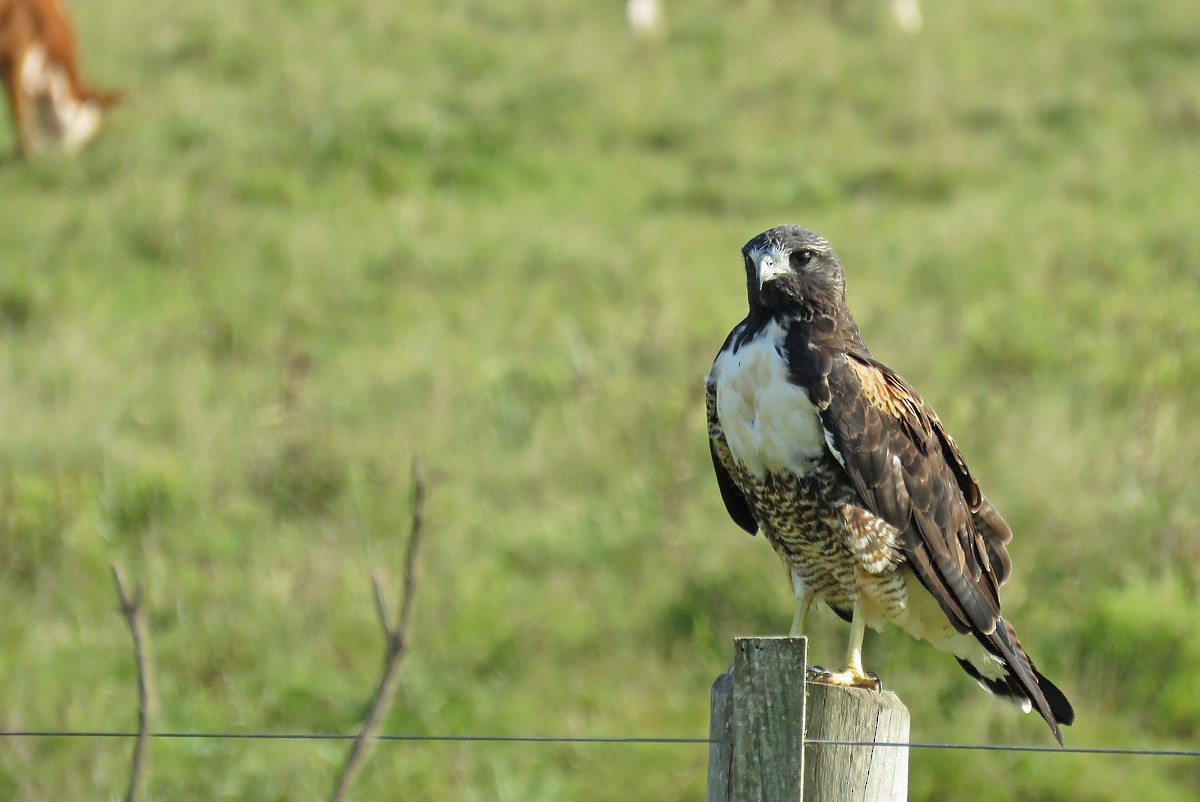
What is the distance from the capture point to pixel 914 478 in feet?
11.4

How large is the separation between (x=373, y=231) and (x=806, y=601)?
584cm

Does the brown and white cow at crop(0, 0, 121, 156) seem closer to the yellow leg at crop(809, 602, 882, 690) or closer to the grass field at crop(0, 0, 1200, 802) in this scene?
the grass field at crop(0, 0, 1200, 802)

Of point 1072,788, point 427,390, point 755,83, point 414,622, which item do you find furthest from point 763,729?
point 755,83

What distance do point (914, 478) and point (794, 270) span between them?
1.84 ft

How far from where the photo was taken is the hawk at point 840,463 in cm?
335

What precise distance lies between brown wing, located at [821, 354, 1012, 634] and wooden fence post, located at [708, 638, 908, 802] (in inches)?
31.9

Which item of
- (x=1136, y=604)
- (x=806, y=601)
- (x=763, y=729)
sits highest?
(x=763, y=729)

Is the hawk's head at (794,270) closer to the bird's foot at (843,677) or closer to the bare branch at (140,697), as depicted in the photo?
the bird's foot at (843,677)

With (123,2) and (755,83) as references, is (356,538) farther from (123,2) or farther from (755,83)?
(123,2)

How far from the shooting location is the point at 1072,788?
4992 mm

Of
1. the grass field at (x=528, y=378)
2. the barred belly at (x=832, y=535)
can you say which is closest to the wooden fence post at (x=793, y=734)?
the barred belly at (x=832, y=535)

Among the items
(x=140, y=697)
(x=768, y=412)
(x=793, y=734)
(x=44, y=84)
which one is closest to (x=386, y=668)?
(x=140, y=697)

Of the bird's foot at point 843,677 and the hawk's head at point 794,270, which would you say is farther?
the hawk's head at point 794,270

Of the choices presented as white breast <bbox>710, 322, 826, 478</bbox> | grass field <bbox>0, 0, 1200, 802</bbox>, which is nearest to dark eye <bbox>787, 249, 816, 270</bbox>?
white breast <bbox>710, 322, 826, 478</bbox>
